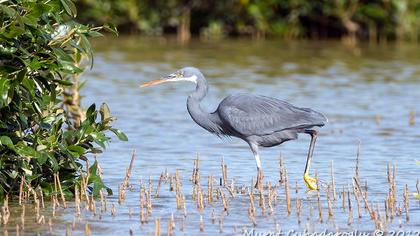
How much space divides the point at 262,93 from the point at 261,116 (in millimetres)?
7991

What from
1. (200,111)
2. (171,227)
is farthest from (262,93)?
(171,227)

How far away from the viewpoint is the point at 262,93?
18047 mm

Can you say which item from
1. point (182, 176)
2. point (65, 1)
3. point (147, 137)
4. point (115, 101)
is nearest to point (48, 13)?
point (65, 1)

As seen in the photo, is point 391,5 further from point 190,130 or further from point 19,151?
point 19,151

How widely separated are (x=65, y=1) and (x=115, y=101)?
351 inches

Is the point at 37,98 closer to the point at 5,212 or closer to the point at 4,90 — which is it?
the point at 4,90

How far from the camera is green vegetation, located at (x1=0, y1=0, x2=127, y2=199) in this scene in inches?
314

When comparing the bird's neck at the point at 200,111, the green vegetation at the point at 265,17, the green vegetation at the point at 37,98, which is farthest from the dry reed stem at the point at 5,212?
the green vegetation at the point at 265,17

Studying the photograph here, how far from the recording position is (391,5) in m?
26.6

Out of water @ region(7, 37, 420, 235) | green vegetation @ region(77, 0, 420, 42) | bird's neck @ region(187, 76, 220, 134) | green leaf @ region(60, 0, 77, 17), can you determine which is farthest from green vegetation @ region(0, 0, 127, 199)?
green vegetation @ region(77, 0, 420, 42)

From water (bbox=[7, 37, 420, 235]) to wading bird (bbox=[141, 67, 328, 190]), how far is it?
493 mm

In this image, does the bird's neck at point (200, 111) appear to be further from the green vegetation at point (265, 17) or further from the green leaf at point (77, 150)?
the green vegetation at point (265, 17)

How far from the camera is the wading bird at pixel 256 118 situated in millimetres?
10016

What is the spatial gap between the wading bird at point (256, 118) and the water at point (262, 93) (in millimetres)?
493
